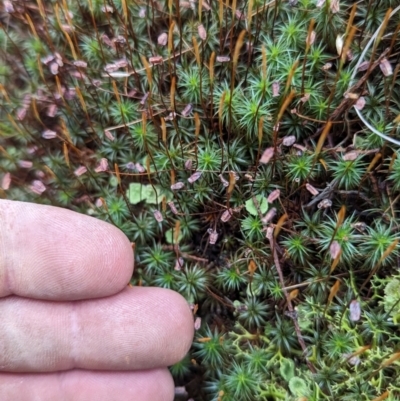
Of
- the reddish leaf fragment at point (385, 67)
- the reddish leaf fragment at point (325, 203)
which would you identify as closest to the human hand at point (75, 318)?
the reddish leaf fragment at point (325, 203)

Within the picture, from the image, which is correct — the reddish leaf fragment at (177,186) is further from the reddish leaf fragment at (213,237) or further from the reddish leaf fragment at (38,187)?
the reddish leaf fragment at (38,187)

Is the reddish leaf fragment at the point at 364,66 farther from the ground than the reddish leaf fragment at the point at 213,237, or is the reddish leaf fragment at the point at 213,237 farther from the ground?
the reddish leaf fragment at the point at 364,66

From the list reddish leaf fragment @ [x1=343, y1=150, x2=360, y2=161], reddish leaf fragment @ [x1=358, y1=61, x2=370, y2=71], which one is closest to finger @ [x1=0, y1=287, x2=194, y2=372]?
reddish leaf fragment @ [x1=343, y1=150, x2=360, y2=161]

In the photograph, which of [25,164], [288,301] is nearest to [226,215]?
[288,301]

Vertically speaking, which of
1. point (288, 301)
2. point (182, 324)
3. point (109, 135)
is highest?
point (109, 135)

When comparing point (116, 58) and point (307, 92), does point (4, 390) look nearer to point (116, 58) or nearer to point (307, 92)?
point (116, 58)

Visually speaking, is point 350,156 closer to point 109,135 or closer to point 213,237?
point 213,237

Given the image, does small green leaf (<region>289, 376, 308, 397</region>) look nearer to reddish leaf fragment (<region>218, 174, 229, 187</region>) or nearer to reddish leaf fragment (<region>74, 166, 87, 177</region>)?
reddish leaf fragment (<region>218, 174, 229, 187</region>)
